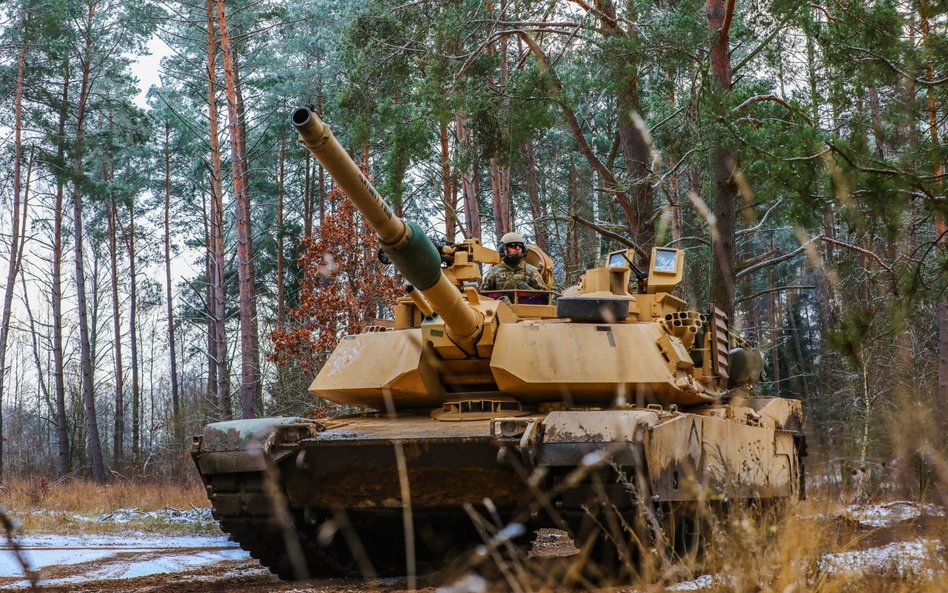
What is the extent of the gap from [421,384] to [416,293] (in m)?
0.96

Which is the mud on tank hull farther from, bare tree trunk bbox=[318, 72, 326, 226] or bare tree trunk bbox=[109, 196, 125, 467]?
bare tree trunk bbox=[109, 196, 125, 467]

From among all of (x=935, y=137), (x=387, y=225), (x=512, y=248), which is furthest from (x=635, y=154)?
(x=387, y=225)

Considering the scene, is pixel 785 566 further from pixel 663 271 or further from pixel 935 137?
pixel 663 271

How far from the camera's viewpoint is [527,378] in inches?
315

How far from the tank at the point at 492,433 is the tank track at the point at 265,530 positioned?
0.02 m

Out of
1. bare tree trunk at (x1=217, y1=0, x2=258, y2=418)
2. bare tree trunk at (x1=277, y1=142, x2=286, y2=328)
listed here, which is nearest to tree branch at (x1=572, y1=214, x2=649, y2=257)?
bare tree trunk at (x1=217, y1=0, x2=258, y2=418)

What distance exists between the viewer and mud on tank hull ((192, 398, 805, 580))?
6.90 metres

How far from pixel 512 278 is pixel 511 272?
Answer: 0.11 m

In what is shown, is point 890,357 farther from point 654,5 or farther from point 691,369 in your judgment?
point 691,369

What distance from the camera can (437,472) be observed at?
7.68 m

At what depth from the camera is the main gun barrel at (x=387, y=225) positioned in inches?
211

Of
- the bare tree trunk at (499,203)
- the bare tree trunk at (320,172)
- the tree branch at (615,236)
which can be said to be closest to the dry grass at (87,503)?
the tree branch at (615,236)

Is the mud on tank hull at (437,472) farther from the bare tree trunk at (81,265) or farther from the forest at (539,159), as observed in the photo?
the bare tree trunk at (81,265)

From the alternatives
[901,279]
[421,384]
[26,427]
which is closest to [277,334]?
[421,384]
